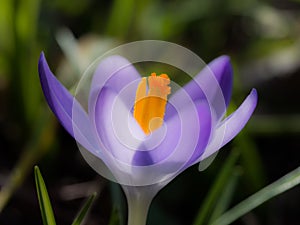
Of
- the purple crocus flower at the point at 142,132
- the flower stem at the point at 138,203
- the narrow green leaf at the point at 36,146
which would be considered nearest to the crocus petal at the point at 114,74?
the purple crocus flower at the point at 142,132

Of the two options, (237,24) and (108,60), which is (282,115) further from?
(108,60)

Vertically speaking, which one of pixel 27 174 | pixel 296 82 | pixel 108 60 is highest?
pixel 108 60

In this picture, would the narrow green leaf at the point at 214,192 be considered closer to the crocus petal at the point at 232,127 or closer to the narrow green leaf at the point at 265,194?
the narrow green leaf at the point at 265,194

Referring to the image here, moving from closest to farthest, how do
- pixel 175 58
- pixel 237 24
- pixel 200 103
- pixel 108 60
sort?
pixel 200 103 → pixel 108 60 → pixel 175 58 → pixel 237 24

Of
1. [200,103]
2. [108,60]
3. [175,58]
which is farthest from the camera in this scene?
[175,58]

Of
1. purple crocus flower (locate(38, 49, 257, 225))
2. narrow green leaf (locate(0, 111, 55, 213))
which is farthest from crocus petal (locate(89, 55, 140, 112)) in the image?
narrow green leaf (locate(0, 111, 55, 213))

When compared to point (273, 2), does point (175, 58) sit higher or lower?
higher

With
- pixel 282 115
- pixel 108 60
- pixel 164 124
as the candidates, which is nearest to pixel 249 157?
pixel 282 115

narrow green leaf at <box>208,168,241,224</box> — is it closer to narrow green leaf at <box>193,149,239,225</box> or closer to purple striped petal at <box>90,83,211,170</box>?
narrow green leaf at <box>193,149,239,225</box>

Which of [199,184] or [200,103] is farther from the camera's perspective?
[199,184]
